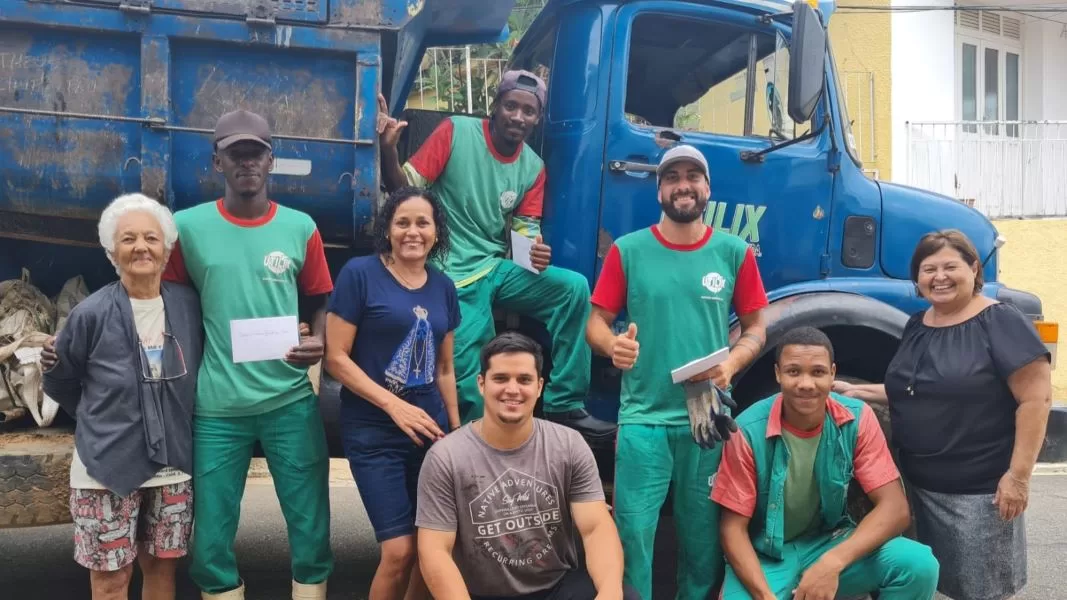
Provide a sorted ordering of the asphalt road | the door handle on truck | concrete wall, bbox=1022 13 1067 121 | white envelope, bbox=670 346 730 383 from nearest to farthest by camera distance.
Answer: white envelope, bbox=670 346 730 383, the door handle on truck, the asphalt road, concrete wall, bbox=1022 13 1067 121

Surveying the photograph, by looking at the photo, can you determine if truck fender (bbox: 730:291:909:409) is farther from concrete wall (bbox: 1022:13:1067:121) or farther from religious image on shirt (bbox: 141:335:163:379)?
concrete wall (bbox: 1022:13:1067:121)

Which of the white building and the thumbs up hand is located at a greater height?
the white building

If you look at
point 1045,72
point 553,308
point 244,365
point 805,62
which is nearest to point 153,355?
point 244,365

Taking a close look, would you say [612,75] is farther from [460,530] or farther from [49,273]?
[49,273]

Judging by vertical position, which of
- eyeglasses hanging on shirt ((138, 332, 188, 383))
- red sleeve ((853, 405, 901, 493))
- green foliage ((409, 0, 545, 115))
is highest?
green foliage ((409, 0, 545, 115))

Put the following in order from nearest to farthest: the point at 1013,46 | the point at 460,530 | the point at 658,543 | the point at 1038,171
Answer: the point at 460,530, the point at 658,543, the point at 1038,171, the point at 1013,46

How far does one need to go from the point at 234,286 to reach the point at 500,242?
1101 mm

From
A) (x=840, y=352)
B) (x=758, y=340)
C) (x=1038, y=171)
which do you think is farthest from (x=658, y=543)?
(x=1038, y=171)

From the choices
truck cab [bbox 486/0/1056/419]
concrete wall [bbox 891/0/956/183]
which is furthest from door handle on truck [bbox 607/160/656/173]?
concrete wall [bbox 891/0/956/183]

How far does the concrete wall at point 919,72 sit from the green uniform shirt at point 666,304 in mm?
7029

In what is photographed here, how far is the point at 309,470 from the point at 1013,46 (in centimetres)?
1085

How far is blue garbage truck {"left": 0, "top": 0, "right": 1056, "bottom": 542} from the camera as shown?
3.34 m

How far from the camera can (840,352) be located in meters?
4.07

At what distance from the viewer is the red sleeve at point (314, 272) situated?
331cm
